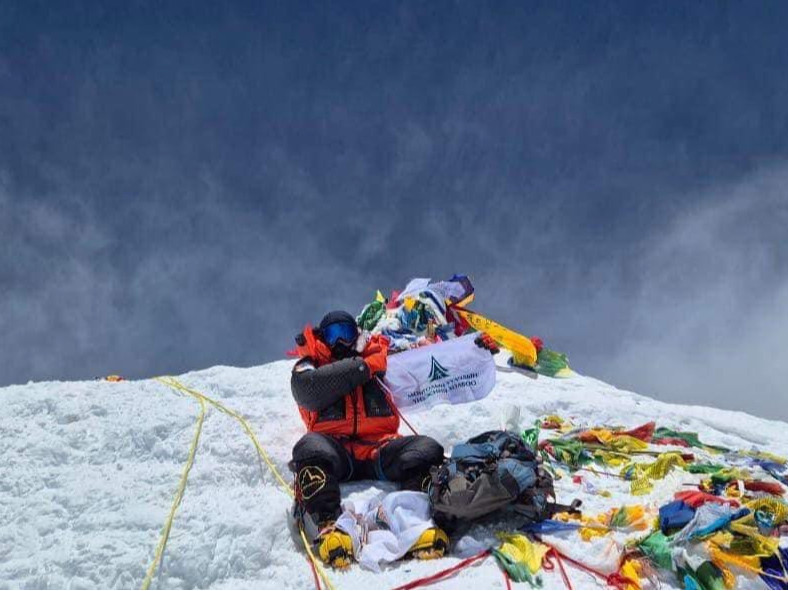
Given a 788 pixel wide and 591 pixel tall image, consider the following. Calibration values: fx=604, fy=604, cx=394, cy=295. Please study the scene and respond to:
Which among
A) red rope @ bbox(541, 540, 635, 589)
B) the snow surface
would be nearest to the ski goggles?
the snow surface

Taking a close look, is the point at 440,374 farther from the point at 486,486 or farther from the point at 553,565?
the point at 553,565

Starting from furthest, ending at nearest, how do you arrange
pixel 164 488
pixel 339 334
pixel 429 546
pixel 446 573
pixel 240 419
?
1. pixel 240 419
2. pixel 339 334
3. pixel 164 488
4. pixel 429 546
5. pixel 446 573

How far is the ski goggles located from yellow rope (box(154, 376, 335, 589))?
1.27 metres

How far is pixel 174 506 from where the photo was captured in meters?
4.87

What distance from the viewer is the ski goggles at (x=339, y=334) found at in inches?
255

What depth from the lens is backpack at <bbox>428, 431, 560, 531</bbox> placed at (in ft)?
16.0

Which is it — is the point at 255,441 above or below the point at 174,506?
above

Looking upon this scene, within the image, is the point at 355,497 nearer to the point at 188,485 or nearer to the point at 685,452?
the point at 188,485

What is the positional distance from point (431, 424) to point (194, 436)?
292cm

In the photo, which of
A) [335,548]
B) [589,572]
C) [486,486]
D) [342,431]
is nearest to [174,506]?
[335,548]

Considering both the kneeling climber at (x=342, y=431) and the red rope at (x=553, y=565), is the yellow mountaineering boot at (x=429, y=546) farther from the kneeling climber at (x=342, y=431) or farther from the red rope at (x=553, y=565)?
the red rope at (x=553, y=565)

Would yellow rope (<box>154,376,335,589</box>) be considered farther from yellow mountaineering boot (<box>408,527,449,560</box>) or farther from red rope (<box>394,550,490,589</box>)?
yellow mountaineering boot (<box>408,527,449,560</box>)

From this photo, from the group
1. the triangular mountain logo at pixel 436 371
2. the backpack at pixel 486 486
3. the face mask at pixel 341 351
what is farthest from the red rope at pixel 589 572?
the triangular mountain logo at pixel 436 371

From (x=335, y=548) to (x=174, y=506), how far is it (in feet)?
4.51
